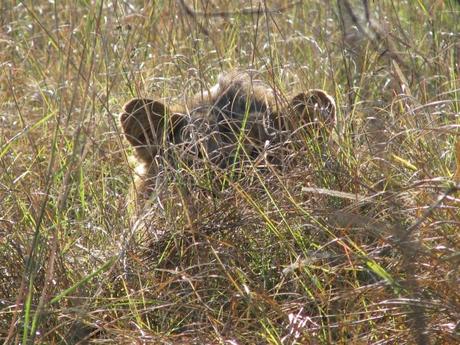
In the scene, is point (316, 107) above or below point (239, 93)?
above

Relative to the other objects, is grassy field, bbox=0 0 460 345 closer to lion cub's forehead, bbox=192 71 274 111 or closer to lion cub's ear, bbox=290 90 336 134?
lion cub's ear, bbox=290 90 336 134

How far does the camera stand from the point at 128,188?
15.5 feet

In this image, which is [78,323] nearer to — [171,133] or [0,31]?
[171,133]

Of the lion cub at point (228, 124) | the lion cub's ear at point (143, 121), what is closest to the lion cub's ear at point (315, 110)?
the lion cub at point (228, 124)

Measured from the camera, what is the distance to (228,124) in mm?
4250

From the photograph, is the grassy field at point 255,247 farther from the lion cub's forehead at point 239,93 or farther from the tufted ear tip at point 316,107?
the lion cub's forehead at point 239,93

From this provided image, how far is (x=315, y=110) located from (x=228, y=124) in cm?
38

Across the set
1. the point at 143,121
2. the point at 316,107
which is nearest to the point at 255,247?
the point at 316,107

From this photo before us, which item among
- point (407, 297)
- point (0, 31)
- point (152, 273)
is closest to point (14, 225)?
point (152, 273)

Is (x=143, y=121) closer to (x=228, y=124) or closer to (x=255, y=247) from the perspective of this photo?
(x=228, y=124)

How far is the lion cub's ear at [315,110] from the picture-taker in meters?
4.12

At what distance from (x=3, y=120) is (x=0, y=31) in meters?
0.74

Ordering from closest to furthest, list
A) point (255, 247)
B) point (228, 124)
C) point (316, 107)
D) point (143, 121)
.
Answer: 1. point (255, 247)
2. point (316, 107)
3. point (228, 124)
4. point (143, 121)

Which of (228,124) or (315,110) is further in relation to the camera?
(228,124)
